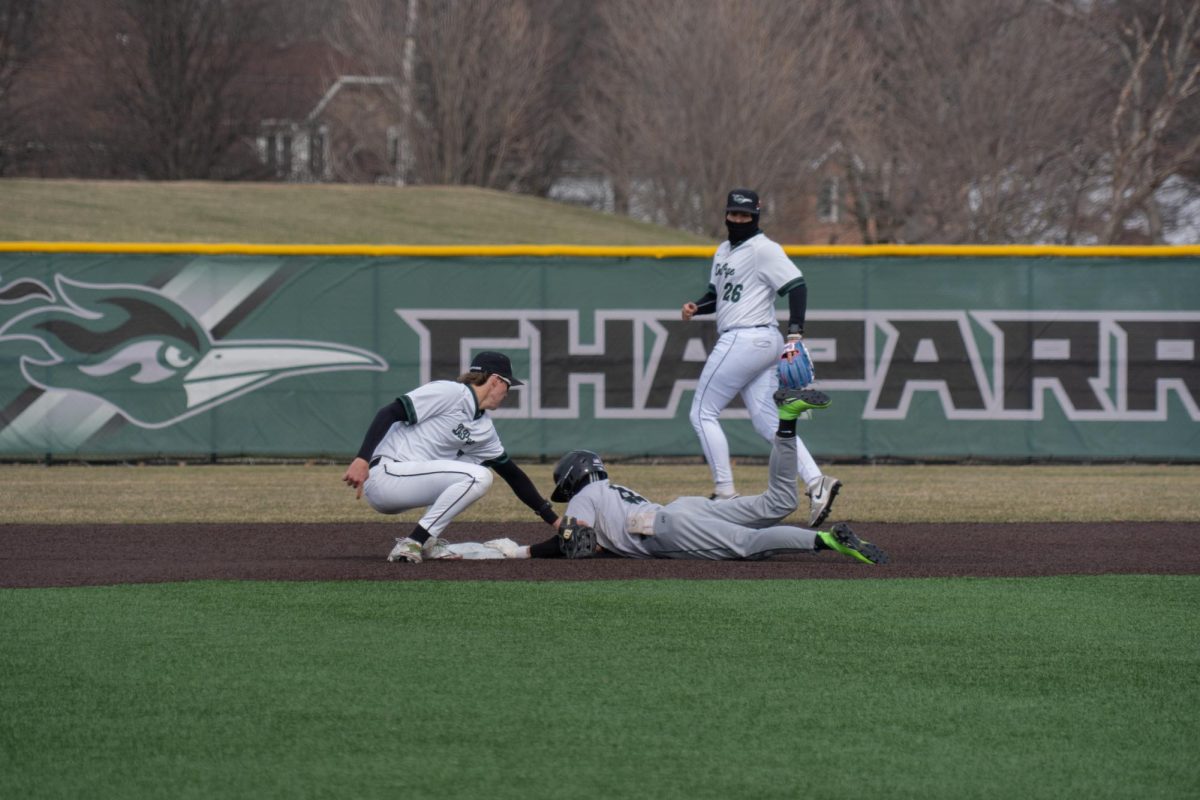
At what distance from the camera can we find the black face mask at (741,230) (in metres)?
9.70

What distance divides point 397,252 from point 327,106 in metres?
29.8

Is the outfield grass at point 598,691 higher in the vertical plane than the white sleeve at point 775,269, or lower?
lower

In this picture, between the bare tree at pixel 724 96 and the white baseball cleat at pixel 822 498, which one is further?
the bare tree at pixel 724 96

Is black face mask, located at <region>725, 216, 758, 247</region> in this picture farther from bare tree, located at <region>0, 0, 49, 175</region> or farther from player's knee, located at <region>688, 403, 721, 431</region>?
bare tree, located at <region>0, 0, 49, 175</region>

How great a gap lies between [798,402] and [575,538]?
53.1 inches

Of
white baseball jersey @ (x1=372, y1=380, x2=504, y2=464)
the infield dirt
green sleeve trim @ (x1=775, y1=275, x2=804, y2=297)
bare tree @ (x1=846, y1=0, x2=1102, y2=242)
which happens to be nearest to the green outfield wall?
the infield dirt

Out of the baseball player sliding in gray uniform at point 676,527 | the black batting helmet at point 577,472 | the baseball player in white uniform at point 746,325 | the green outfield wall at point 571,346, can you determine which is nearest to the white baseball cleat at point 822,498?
the baseball player in white uniform at point 746,325

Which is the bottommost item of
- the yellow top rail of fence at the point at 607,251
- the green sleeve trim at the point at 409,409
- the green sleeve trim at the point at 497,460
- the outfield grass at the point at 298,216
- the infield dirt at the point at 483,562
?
the infield dirt at the point at 483,562

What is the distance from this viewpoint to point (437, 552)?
789 cm

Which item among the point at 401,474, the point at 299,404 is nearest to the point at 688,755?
the point at 401,474

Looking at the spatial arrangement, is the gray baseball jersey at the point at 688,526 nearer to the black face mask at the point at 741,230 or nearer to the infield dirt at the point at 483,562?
the infield dirt at the point at 483,562


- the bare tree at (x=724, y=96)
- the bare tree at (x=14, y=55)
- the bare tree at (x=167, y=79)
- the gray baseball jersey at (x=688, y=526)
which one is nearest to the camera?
the gray baseball jersey at (x=688, y=526)

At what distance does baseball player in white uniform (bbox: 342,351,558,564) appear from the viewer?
305 inches

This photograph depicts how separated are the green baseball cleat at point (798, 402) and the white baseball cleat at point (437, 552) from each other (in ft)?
6.14
